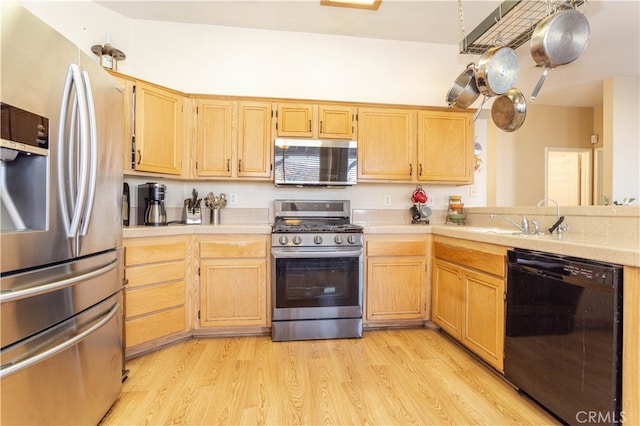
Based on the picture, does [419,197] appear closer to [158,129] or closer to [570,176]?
[158,129]

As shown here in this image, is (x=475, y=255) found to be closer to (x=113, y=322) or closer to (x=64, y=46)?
(x=113, y=322)

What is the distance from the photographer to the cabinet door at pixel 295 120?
111 inches

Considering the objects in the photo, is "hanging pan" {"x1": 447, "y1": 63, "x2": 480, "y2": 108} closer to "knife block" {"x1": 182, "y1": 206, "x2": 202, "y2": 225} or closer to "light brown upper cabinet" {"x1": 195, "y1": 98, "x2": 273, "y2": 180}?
"light brown upper cabinet" {"x1": 195, "y1": 98, "x2": 273, "y2": 180}

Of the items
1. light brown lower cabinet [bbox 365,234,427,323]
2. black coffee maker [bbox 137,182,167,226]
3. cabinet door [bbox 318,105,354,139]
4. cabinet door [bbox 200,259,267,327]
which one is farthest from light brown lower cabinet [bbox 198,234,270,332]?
cabinet door [bbox 318,105,354,139]

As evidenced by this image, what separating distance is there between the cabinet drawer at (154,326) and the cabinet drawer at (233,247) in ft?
1.59

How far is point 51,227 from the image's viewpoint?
46.4 inches

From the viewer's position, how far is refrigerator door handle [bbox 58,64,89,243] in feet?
4.00

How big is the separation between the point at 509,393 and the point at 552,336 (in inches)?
20.0

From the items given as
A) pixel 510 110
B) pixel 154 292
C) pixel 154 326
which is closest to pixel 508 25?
pixel 510 110

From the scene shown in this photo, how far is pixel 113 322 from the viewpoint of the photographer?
1.60 metres

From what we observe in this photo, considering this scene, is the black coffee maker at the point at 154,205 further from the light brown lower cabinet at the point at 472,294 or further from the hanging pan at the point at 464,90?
the hanging pan at the point at 464,90

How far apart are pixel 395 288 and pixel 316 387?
45.9 inches

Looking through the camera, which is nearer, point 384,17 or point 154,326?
point 154,326

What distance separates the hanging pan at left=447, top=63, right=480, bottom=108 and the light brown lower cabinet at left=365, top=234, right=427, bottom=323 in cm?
117
